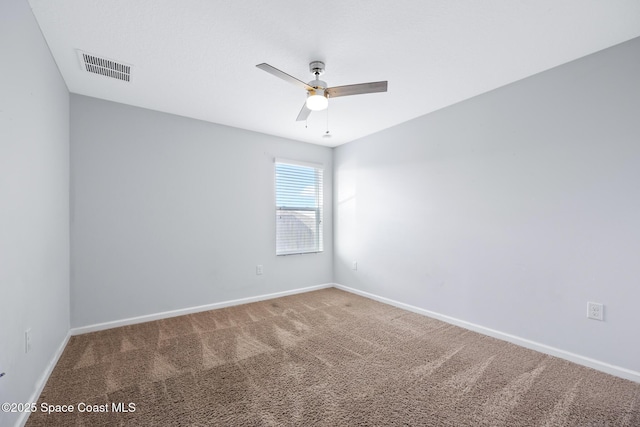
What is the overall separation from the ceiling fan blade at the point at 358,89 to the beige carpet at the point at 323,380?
216 centimetres

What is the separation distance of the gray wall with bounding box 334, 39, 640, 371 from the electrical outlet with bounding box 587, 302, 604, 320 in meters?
0.03

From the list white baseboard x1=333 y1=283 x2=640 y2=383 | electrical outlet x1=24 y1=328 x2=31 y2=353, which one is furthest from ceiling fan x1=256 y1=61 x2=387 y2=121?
white baseboard x1=333 y1=283 x2=640 y2=383

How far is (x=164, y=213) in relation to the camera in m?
3.32

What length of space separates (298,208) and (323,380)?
2779 mm

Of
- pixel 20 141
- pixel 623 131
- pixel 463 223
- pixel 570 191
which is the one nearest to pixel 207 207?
pixel 20 141

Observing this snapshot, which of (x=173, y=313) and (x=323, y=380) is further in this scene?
(x=173, y=313)

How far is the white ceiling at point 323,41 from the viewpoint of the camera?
5.69 feet

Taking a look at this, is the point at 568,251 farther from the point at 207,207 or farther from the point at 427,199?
the point at 207,207

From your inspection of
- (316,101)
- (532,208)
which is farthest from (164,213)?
(532,208)

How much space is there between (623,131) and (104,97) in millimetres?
4651

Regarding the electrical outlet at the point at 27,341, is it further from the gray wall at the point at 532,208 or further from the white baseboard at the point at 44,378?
the gray wall at the point at 532,208

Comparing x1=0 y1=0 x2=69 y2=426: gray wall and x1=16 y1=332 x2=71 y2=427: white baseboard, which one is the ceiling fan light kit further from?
x1=16 y1=332 x2=71 y2=427: white baseboard

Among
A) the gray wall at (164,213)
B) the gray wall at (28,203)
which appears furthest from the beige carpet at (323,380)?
the gray wall at (164,213)

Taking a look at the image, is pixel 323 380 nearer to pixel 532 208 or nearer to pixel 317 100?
pixel 317 100
